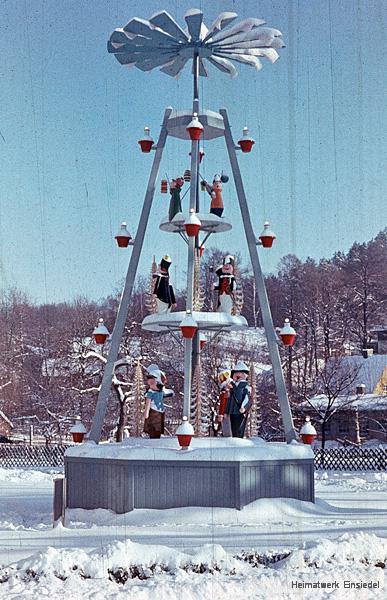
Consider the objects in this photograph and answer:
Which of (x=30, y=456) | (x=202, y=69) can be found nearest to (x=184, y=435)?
(x=202, y=69)

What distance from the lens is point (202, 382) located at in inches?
535

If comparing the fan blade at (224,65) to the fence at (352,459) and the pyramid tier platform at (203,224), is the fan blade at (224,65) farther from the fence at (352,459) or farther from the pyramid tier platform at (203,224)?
the fence at (352,459)

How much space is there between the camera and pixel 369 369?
41156 millimetres

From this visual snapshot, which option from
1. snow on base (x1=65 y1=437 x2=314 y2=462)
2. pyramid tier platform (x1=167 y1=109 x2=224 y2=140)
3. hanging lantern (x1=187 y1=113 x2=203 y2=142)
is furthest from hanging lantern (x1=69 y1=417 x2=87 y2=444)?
pyramid tier platform (x1=167 y1=109 x2=224 y2=140)

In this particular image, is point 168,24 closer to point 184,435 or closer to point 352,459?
point 184,435

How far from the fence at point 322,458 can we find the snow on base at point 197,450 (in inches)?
524

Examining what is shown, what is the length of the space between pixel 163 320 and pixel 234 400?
1.81 m

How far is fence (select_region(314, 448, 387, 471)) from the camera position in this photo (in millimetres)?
25430

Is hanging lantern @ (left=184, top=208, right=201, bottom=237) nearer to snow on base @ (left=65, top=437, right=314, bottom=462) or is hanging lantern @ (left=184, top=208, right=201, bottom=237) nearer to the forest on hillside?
snow on base @ (left=65, top=437, right=314, bottom=462)

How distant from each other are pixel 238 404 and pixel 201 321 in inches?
59.9

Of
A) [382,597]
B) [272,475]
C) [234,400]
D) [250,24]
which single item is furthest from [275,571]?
[250,24]

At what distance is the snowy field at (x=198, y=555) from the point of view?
24.5ft

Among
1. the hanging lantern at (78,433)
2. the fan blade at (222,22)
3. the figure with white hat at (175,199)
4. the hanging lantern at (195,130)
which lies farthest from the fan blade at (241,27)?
the hanging lantern at (78,433)

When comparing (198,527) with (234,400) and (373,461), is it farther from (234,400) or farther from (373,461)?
(373,461)
